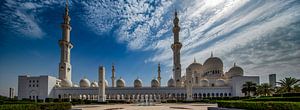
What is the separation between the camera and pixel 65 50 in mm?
67688

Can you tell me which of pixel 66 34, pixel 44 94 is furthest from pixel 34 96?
pixel 66 34

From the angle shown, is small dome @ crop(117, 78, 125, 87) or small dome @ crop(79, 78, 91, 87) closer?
small dome @ crop(117, 78, 125, 87)

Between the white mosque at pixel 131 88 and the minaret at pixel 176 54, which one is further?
the minaret at pixel 176 54

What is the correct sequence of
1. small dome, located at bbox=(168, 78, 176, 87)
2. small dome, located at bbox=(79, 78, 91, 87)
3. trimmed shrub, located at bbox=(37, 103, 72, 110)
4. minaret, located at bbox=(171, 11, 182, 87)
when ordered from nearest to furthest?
trimmed shrub, located at bbox=(37, 103, 72, 110) → minaret, located at bbox=(171, 11, 182, 87) → small dome, located at bbox=(79, 78, 91, 87) → small dome, located at bbox=(168, 78, 176, 87)

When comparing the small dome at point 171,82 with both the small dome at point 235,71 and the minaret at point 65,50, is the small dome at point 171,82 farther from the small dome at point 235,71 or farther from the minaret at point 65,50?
the minaret at point 65,50

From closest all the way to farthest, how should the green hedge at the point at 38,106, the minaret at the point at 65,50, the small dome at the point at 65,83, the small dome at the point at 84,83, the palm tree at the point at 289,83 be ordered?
the green hedge at the point at 38,106 < the palm tree at the point at 289,83 < the minaret at the point at 65,50 < the small dome at the point at 65,83 < the small dome at the point at 84,83

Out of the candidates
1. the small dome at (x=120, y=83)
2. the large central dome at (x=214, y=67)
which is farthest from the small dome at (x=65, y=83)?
the large central dome at (x=214, y=67)

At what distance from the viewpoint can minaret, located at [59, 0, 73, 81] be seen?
67.1 m

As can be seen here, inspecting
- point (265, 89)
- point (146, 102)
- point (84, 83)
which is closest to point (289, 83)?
point (265, 89)

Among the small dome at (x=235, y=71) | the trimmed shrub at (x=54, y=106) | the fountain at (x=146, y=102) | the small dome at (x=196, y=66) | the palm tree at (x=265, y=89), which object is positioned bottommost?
the fountain at (x=146, y=102)

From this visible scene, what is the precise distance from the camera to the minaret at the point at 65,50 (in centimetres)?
6712

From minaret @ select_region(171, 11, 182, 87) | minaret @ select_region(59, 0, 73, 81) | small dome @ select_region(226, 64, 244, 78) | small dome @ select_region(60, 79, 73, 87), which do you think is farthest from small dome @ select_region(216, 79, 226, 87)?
minaret @ select_region(59, 0, 73, 81)

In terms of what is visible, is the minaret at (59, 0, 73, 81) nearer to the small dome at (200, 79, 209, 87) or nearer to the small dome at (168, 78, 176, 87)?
the small dome at (168, 78, 176, 87)

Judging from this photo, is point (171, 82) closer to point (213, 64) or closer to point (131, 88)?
point (131, 88)
